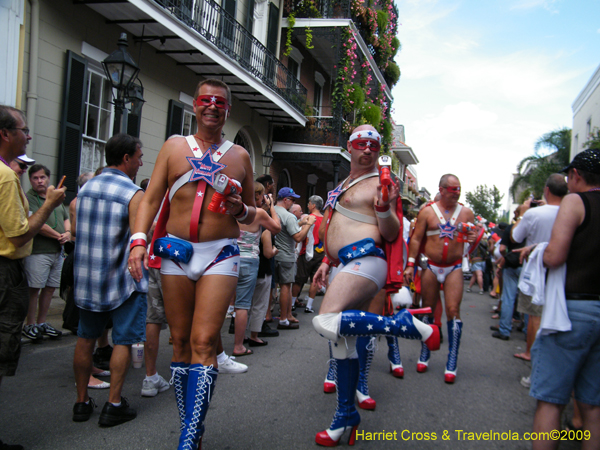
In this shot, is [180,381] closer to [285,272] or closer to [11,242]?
[11,242]

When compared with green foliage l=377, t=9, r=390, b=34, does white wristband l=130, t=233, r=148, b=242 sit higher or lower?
lower

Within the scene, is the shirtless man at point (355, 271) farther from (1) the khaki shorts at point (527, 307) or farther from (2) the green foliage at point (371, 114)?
(2) the green foliage at point (371, 114)

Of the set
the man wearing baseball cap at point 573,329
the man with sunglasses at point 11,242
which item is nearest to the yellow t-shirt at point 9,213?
the man with sunglasses at point 11,242

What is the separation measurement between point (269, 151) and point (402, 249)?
13.2 m

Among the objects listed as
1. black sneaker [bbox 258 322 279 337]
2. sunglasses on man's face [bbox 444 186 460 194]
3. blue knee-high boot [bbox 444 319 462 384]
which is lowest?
black sneaker [bbox 258 322 279 337]

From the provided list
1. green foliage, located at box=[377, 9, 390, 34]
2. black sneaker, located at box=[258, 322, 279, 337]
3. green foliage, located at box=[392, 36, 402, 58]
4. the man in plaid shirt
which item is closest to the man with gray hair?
black sneaker, located at box=[258, 322, 279, 337]

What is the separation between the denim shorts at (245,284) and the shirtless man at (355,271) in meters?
2.12

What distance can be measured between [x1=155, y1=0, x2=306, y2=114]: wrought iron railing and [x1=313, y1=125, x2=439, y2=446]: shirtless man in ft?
24.3

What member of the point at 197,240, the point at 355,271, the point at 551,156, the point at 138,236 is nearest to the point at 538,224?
the point at 355,271

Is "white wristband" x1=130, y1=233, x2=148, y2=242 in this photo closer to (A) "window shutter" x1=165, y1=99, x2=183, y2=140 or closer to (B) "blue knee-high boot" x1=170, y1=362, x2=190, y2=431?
(B) "blue knee-high boot" x1=170, y1=362, x2=190, y2=431

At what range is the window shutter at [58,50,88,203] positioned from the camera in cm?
774

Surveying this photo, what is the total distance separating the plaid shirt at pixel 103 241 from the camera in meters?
3.31

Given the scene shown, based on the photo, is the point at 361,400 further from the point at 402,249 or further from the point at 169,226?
the point at 169,226

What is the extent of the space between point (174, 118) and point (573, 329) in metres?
9.93
